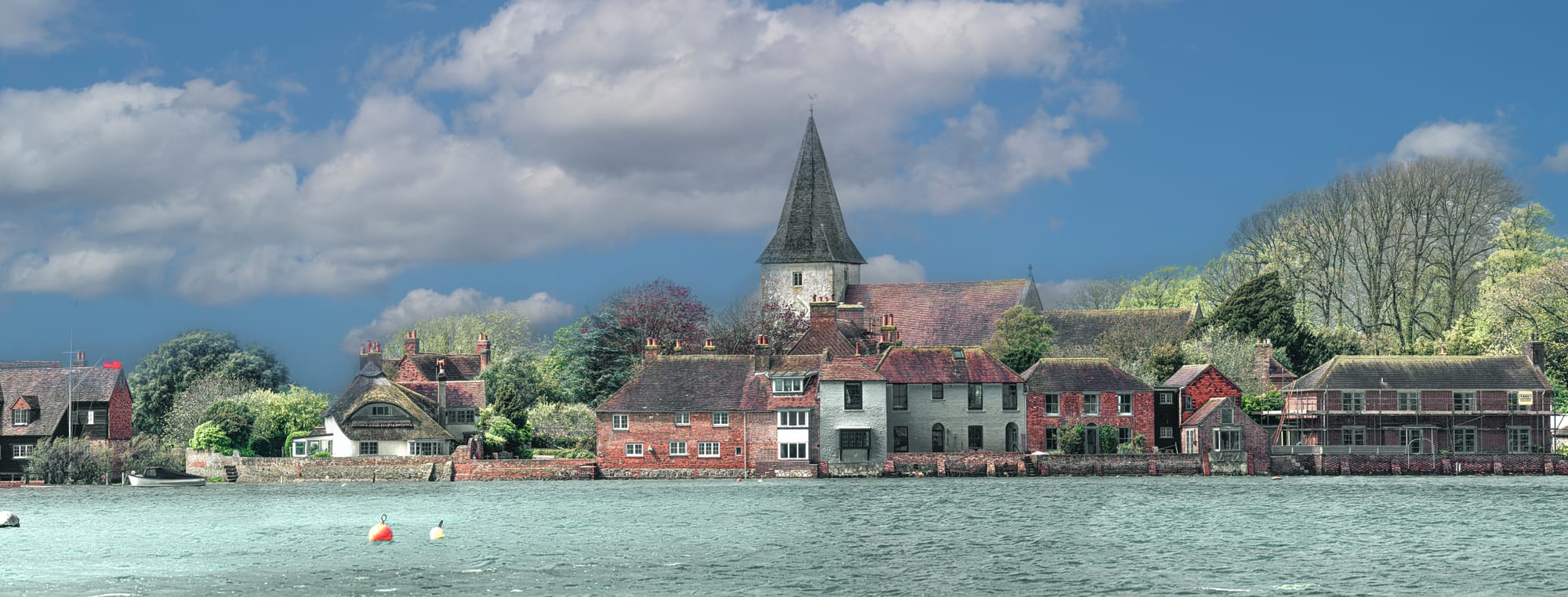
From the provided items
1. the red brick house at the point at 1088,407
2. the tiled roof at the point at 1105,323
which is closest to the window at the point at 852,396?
the red brick house at the point at 1088,407

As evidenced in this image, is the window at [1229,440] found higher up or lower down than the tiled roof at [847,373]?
lower down

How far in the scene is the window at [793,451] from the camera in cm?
8431

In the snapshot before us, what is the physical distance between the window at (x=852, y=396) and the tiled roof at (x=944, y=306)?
3620 cm

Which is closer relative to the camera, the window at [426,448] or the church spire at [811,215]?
the window at [426,448]

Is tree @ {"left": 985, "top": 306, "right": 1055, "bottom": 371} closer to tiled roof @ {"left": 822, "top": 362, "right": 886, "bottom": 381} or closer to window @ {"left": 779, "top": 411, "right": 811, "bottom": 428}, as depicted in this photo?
tiled roof @ {"left": 822, "top": 362, "right": 886, "bottom": 381}

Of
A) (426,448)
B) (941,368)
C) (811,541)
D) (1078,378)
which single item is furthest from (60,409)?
(811,541)

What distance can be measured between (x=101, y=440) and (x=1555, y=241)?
8939 cm

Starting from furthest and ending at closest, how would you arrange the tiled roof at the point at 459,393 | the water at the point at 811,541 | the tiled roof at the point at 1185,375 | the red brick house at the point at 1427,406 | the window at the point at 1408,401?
1. the tiled roof at the point at 459,393
2. the tiled roof at the point at 1185,375
3. the window at the point at 1408,401
4. the red brick house at the point at 1427,406
5. the water at the point at 811,541

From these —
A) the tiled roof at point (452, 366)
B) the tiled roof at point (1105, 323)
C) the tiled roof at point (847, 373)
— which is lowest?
the tiled roof at point (847, 373)

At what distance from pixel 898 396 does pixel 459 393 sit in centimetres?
2737

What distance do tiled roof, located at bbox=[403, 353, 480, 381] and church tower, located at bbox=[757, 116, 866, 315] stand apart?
27057 mm

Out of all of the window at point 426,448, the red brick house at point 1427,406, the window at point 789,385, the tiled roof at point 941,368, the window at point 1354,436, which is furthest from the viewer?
the window at point 1354,436

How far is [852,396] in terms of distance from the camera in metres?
84.6

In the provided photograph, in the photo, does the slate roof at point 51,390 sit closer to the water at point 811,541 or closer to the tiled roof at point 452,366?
the water at point 811,541
